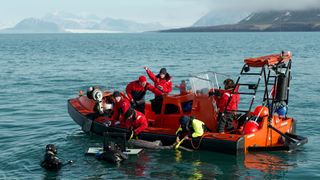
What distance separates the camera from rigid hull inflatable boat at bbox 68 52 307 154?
47.6ft

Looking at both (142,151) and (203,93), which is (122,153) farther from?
(203,93)

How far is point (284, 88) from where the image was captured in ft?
49.4

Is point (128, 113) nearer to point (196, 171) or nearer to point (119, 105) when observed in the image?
point (119, 105)

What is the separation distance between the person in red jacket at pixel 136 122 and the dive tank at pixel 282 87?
395 cm

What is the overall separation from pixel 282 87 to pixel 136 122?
4.39 m

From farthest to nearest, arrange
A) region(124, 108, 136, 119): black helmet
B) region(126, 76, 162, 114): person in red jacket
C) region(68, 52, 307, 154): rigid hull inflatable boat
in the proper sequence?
region(126, 76, 162, 114): person in red jacket → region(124, 108, 136, 119): black helmet → region(68, 52, 307, 154): rigid hull inflatable boat

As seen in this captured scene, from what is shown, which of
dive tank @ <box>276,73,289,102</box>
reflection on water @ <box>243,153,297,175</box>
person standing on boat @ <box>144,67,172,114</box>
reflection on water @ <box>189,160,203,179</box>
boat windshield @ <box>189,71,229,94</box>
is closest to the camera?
reflection on water @ <box>189,160,203,179</box>

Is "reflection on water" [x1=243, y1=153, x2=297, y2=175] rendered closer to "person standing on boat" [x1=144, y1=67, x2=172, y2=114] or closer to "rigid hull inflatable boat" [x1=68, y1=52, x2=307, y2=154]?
"rigid hull inflatable boat" [x1=68, y1=52, x2=307, y2=154]

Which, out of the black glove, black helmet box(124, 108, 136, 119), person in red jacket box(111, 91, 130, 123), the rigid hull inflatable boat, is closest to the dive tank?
the rigid hull inflatable boat

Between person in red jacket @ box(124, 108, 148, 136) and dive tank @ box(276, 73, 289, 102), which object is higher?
dive tank @ box(276, 73, 289, 102)

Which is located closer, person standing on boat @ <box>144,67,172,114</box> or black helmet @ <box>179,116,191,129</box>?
black helmet @ <box>179,116,191,129</box>

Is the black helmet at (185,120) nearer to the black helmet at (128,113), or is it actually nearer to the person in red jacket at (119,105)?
the black helmet at (128,113)

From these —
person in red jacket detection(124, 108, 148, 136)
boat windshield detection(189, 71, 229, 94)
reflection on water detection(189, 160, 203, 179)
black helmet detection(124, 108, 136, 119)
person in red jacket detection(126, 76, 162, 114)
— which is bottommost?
reflection on water detection(189, 160, 203, 179)

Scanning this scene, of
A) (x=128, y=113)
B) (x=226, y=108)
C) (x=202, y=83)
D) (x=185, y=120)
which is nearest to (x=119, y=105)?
(x=128, y=113)
